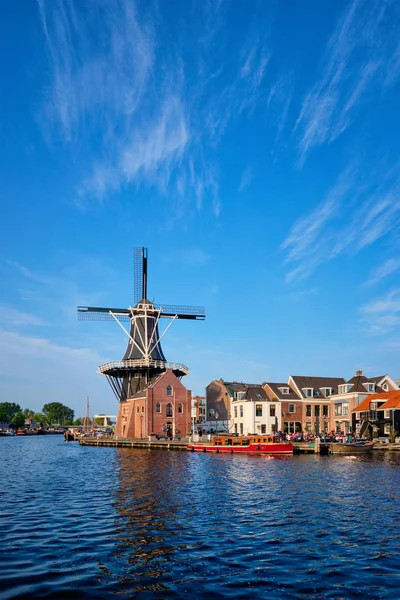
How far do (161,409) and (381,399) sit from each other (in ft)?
110

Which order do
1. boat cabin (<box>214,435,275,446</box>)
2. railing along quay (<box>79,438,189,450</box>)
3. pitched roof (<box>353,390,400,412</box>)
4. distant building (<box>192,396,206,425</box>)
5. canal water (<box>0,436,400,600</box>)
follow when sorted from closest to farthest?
canal water (<box>0,436,400,600</box>) → boat cabin (<box>214,435,275,446</box>) → railing along quay (<box>79,438,189,450</box>) → pitched roof (<box>353,390,400,412</box>) → distant building (<box>192,396,206,425</box>)

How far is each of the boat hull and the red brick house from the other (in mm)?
14986

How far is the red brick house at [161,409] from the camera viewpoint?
8388 cm

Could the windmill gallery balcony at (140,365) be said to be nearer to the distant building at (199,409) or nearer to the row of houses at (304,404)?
the row of houses at (304,404)

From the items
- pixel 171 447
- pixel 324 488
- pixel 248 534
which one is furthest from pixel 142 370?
pixel 248 534

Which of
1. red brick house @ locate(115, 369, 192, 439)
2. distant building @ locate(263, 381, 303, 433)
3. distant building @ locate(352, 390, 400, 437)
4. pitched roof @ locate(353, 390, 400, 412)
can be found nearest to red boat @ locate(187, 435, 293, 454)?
red brick house @ locate(115, 369, 192, 439)

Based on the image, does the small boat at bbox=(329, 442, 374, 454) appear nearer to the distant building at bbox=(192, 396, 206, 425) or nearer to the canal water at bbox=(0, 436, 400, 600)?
the canal water at bbox=(0, 436, 400, 600)

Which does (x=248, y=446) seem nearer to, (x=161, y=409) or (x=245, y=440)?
(x=245, y=440)

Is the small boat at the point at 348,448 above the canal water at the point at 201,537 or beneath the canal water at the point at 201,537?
beneath

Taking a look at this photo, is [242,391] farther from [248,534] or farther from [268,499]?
[248,534]

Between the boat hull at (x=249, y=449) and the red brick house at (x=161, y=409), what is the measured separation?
14986 mm

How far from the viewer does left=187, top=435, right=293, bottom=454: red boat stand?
211 ft

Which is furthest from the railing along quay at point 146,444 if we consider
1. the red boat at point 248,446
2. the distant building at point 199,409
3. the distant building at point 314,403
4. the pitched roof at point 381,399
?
the distant building at point 199,409

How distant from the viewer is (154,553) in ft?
64.7
